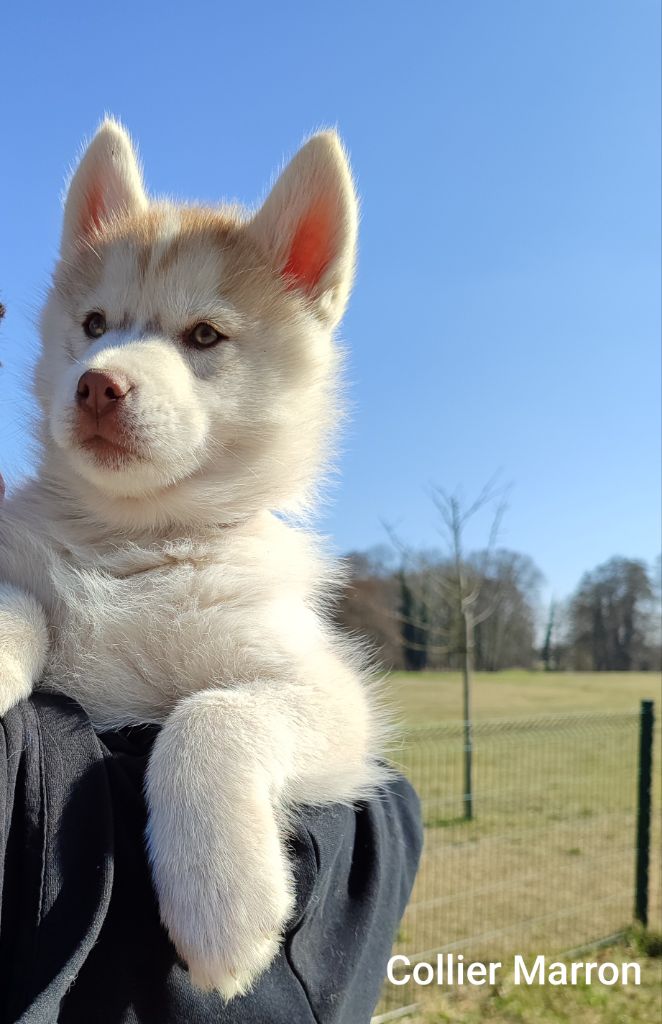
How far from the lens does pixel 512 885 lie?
806cm

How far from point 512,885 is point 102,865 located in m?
7.72

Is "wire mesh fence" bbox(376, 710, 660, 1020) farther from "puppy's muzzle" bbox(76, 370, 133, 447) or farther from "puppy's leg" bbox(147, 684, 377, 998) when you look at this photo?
"puppy's muzzle" bbox(76, 370, 133, 447)

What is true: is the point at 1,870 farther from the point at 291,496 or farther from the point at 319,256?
the point at 319,256

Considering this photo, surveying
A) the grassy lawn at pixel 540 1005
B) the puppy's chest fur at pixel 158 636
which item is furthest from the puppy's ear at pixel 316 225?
the grassy lawn at pixel 540 1005

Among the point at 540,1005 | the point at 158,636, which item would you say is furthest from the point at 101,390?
the point at 540,1005

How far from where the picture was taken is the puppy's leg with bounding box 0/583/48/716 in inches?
58.7

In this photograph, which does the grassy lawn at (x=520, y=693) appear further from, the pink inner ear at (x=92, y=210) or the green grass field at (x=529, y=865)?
the pink inner ear at (x=92, y=210)

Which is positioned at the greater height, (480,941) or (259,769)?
(259,769)

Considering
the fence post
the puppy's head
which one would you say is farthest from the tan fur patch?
the fence post

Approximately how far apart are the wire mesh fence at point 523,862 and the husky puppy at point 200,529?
494 centimetres

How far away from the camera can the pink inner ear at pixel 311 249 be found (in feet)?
7.72

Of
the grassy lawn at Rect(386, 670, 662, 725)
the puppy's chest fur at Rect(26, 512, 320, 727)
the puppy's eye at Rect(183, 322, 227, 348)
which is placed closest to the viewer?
the puppy's chest fur at Rect(26, 512, 320, 727)

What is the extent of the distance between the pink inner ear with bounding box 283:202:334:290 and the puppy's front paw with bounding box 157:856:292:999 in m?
1.61

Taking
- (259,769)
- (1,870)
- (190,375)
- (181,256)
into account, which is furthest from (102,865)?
(181,256)
